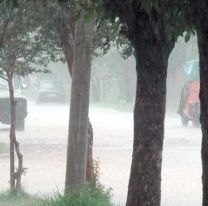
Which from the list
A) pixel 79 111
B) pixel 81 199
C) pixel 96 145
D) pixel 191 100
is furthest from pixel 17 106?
pixel 81 199

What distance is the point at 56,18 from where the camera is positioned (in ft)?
39.5

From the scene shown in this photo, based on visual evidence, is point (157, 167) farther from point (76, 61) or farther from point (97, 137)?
point (97, 137)

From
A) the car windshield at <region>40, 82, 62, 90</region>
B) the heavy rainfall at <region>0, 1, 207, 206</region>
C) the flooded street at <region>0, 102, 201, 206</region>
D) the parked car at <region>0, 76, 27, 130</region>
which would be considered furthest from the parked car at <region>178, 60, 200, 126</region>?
the car windshield at <region>40, 82, 62, 90</region>

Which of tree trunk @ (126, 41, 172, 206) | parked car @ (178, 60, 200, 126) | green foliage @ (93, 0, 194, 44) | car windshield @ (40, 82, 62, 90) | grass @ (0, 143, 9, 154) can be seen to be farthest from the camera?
car windshield @ (40, 82, 62, 90)

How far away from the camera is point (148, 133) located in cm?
784

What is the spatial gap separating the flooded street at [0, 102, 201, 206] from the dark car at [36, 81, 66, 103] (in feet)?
63.6

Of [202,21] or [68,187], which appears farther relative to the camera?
[68,187]

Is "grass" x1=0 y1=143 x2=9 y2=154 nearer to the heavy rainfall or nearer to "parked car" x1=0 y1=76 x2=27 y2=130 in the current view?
the heavy rainfall

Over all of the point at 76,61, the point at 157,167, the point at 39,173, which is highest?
the point at 76,61

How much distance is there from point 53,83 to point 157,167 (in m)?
49.6

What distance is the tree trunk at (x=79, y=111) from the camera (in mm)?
10492

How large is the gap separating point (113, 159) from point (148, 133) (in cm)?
1263

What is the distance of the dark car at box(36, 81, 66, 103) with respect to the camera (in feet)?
183

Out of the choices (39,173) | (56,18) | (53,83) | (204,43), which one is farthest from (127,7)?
(53,83)
